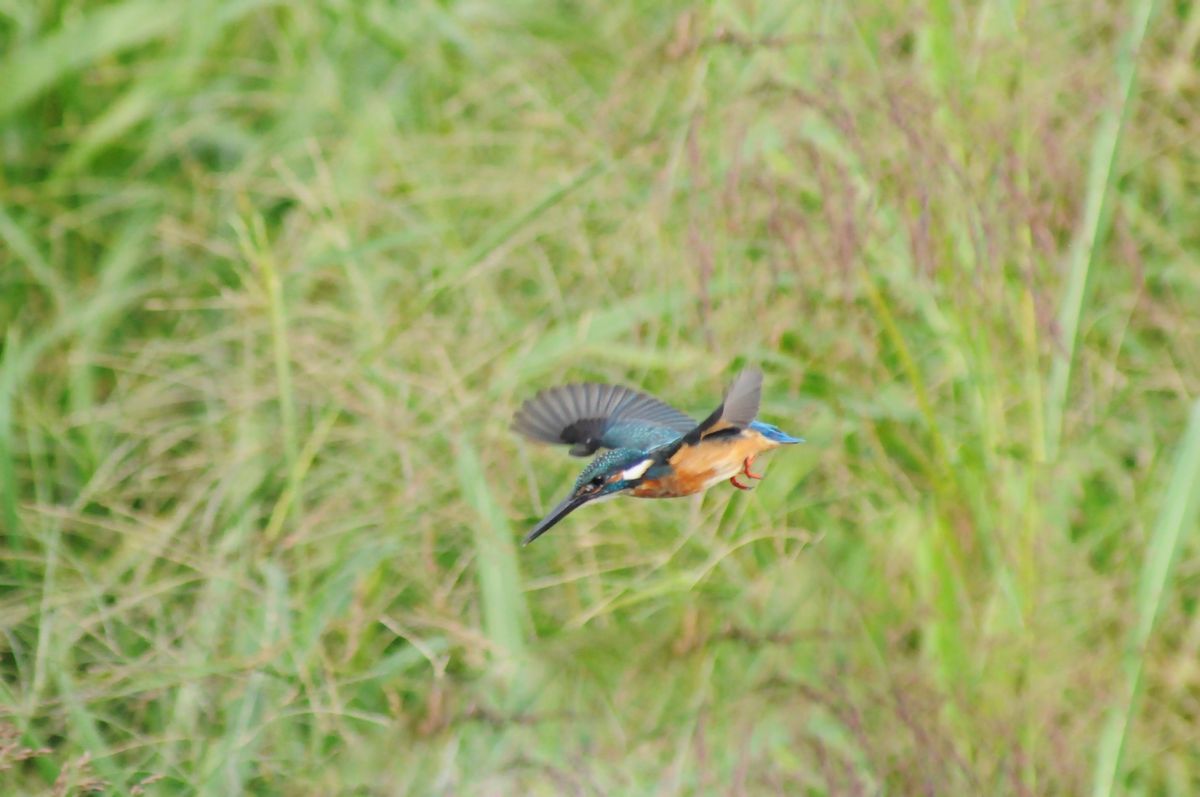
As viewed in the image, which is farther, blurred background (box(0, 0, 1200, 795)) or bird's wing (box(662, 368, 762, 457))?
blurred background (box(0, 0, 1200, 795))

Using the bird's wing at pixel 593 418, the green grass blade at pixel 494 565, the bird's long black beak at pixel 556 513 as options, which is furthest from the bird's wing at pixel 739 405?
the green grass blade at pixel 494 565

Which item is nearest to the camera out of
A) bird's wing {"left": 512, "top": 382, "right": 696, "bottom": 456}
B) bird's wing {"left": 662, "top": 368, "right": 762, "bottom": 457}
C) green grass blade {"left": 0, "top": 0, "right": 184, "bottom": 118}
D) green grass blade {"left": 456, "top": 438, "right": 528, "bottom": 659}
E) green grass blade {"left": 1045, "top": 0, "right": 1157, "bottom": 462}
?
bird's wing {"left": 662, "top": 368, "right": 762, "bottom": 457}

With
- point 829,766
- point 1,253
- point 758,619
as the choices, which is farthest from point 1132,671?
point 1,253

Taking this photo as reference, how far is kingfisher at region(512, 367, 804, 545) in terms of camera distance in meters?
1.36

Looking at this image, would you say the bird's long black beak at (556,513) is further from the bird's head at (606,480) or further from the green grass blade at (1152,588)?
the green grass blade at (1152,588)

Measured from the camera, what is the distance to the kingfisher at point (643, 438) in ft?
4.48

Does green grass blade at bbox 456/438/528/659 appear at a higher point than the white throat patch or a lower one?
lower

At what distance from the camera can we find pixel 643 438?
5.23 ft

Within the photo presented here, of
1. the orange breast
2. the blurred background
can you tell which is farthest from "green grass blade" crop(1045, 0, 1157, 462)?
the orange breast

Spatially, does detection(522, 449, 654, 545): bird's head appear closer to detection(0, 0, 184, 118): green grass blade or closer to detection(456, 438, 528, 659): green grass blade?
detection(456, 438, 528, 659): green grass blade

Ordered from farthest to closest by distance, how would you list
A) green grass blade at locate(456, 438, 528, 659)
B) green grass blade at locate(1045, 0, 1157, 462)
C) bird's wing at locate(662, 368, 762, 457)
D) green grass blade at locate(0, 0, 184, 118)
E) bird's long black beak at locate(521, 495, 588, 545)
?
green grass blade at locate(0, 0, 184, 118) → green grass blade at locate(456, 438, 528, 659) → green grass blade at locate(1045, 0, 1157, 462) → bird's long black beak at locate(521, 495, 588, 545) → bird's wing at locate(662, 368, 762, 457)

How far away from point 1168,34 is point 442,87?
118cm

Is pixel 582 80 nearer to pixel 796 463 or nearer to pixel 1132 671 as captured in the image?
pixel 796 463

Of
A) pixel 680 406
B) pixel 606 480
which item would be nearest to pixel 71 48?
pixel 680 406
